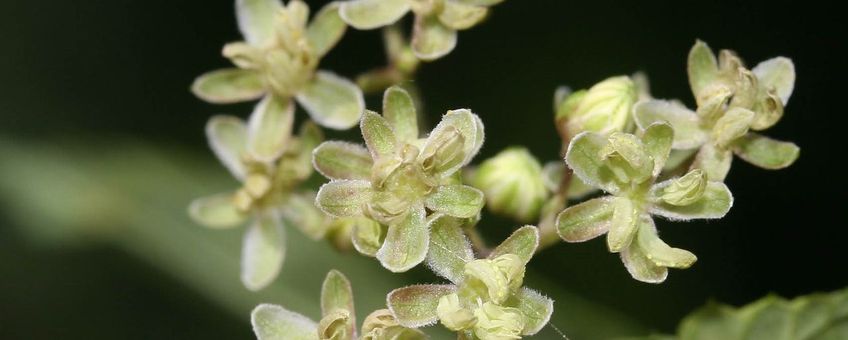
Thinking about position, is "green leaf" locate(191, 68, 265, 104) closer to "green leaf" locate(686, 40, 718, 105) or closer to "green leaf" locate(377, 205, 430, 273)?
"green leaf" locate(377, 205, 430, 273)

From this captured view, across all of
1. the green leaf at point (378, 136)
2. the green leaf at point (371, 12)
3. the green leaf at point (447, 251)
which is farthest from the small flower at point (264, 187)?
the green leaf at point (447, 251)

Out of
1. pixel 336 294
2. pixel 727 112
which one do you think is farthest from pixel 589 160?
pixel 336 294

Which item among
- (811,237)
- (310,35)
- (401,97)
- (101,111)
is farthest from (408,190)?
(101,111)

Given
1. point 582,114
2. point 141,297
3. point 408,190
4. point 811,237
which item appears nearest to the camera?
point 408,190

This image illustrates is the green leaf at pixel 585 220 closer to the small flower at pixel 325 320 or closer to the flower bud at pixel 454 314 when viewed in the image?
the flower bud at pixel 454 314

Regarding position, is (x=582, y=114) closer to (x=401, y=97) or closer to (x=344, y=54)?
(x=401, y=97)

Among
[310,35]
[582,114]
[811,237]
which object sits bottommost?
[811,237]

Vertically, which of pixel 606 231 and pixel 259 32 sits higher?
pixel 259 32
